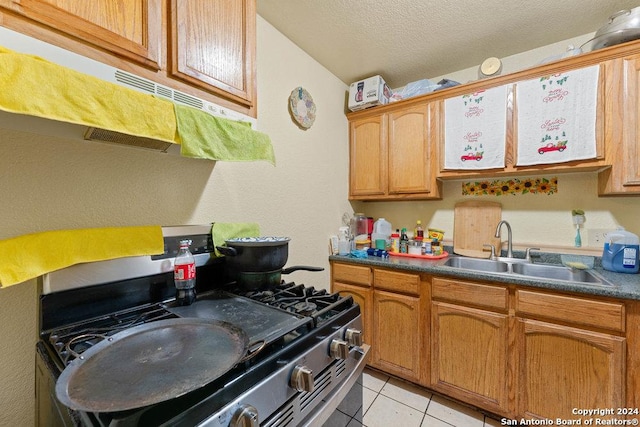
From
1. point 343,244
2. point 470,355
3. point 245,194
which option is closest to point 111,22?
point 245,194

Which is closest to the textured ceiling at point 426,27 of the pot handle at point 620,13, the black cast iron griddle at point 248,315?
the pot handle at point 620,13

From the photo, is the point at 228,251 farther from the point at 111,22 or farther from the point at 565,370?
the point at 565,370

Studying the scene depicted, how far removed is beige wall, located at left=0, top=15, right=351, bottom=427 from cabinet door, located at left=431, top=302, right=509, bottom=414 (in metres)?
0.95

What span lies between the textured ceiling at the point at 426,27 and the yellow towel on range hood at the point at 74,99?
1236mm

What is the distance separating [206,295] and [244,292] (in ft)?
0.52

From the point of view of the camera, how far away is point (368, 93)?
2.23 m

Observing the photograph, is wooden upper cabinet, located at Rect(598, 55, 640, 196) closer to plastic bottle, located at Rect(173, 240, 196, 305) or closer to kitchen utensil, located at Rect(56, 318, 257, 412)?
kitchen utensil, located at Rect(56, 318, 257, 412)

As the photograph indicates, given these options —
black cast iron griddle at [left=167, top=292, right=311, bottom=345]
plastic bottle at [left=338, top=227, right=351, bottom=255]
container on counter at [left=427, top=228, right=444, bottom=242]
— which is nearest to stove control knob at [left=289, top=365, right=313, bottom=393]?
black cast iron griddle at [left=167, top=292, right=311, bottom=345]

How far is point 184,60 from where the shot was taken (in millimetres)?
812

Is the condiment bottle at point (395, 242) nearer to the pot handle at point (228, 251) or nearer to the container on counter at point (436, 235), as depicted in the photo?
the container on counter at point (436, 235)

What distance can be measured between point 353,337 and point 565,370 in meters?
1.27

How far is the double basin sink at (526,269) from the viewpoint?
1.58 meters

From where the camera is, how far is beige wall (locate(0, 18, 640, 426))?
2.62ft

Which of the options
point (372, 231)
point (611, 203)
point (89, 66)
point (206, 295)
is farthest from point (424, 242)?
point (89, 66)
